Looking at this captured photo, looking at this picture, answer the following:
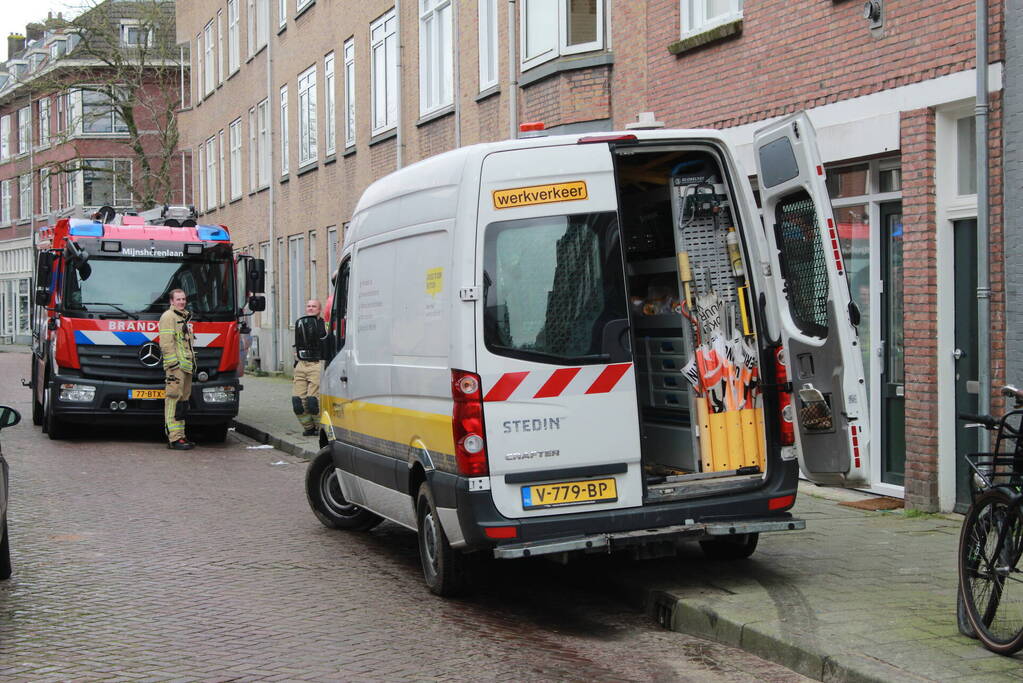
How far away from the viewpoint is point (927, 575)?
7.84 metres

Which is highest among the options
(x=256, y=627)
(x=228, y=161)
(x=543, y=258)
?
(x=228, y=161)

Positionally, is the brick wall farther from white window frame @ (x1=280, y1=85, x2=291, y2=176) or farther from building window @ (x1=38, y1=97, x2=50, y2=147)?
building window @ (x1=38, y1=97, x2=50, y2=147)

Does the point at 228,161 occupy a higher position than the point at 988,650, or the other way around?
the point at 228,161

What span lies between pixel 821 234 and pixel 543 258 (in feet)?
4.79

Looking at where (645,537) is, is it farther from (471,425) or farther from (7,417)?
(7,417)

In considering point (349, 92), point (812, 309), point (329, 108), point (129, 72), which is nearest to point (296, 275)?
point (329, 108)

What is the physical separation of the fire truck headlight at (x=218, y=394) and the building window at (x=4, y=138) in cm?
5924

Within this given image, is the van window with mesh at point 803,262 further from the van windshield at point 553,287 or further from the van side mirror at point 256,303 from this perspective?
the van side mirror at point 256,303

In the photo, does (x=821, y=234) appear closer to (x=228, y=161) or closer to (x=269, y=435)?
(x=269, y=435)

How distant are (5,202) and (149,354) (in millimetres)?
58693

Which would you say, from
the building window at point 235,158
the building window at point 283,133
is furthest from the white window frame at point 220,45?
the building window at point 283,133

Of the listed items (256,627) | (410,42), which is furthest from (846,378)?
(410,42)

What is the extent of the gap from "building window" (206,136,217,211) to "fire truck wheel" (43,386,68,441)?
24814 millimetres

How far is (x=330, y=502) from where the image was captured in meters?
10.7
